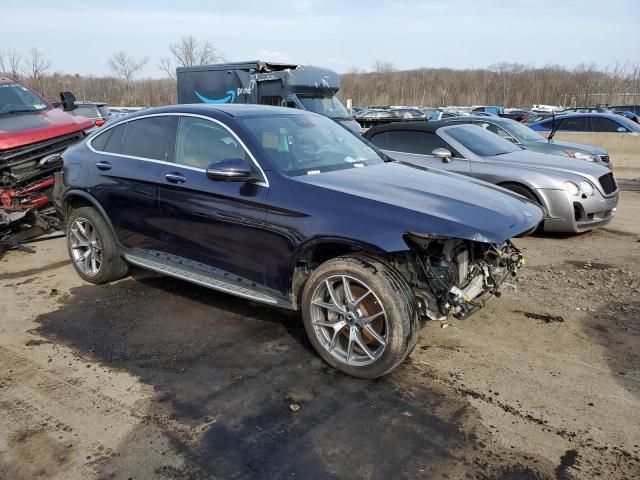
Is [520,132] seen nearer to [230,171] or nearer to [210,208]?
[210,208]

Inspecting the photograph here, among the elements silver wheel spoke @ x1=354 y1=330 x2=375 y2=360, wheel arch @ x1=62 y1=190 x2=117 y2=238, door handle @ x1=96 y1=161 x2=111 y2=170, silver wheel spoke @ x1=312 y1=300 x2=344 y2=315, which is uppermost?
door handle @ x1=96 y1=161 x2=111 y2=170

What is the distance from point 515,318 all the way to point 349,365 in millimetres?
1781

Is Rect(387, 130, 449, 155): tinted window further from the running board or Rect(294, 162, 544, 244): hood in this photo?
the running board

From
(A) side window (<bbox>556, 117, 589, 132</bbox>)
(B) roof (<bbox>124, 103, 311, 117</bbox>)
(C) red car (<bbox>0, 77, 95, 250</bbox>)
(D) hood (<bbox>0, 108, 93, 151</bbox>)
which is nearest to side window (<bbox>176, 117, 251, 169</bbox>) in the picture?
(B) roof (<bbox>124, 103, 311, 117</bbox>)

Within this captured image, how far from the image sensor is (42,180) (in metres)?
6.91

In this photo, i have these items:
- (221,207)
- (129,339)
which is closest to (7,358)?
(129,339)

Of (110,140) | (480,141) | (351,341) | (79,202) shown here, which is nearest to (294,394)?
(351,341)

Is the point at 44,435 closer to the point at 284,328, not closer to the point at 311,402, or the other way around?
the point at 311,402

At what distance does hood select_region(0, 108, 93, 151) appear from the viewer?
6.57 meters

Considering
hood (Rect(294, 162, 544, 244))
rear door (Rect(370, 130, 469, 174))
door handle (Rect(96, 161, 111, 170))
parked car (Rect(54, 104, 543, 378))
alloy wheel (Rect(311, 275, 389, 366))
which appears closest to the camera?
hood (Rect(294, 162, 544, 244))

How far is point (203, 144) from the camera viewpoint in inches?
173

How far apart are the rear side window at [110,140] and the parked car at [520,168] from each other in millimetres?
3901

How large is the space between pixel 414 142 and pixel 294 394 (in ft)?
18.3

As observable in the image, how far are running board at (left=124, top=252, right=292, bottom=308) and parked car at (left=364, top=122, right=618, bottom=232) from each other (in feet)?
12.7
